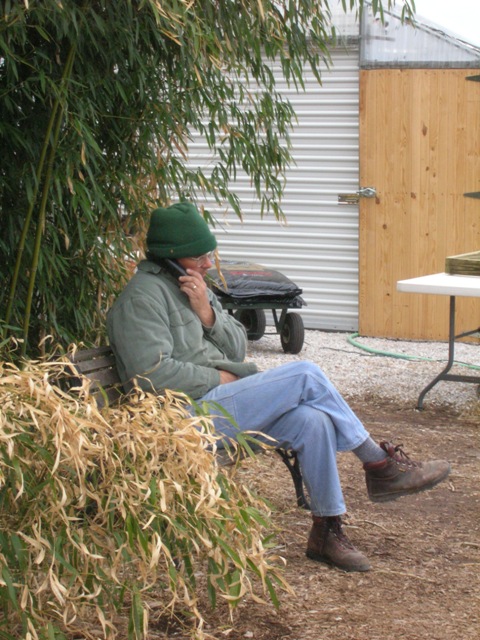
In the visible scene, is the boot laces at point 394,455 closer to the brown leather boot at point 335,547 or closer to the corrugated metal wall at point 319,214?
the brown leather boot at point 335,547

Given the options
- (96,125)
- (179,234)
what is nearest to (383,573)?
(179,234)

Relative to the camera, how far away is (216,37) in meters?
3.86

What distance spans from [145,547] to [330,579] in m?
1.09

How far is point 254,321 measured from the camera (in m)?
9.01

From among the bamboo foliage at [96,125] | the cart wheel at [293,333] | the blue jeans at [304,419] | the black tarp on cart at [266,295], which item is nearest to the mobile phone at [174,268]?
the bamboo foliage at [96,125]

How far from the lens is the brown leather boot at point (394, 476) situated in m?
3.87

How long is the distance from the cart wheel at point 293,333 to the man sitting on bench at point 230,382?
15.1 feet

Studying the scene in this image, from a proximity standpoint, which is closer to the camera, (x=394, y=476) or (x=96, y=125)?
(x=394, y=476)

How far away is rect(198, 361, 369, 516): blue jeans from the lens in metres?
3.58

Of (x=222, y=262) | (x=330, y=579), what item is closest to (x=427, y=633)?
(x=330, y=579)

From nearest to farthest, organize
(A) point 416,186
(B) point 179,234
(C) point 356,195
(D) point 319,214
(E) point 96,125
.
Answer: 1. (B) point 179,234
2. (E) point 96,125
3. (A) point 416,186
4. (C) point 356,195
5. (D) point 319,214

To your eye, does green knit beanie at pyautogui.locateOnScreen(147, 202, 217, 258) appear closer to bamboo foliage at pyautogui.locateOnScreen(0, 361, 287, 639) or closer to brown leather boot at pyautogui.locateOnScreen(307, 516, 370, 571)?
bamboo foliage at pyautogui.locateOnScreen(0, 361, 287, 639)

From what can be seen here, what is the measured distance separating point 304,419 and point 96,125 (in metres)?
1.45

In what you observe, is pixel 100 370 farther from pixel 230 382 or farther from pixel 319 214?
pixel 319 214
